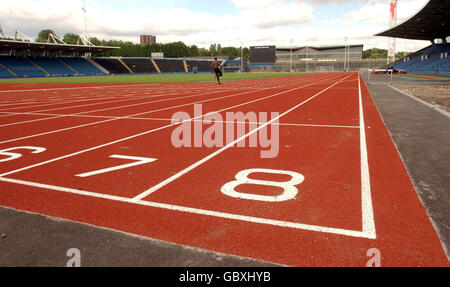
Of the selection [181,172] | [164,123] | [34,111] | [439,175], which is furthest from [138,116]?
[439,175]

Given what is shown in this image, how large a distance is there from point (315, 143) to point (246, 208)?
330 cm

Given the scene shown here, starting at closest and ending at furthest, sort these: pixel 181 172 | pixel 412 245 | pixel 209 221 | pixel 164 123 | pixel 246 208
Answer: pixel 412 245
pixel 209 221
pixel 246 208
pixel 181 172
pixel 164 123

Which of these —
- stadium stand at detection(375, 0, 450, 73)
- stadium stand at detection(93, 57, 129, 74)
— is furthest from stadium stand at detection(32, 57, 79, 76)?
stadium stand at detection(375, 0, 450, 73)

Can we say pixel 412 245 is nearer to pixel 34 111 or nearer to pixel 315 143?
pixel 315 143

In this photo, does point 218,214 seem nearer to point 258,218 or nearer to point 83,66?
point 258,218

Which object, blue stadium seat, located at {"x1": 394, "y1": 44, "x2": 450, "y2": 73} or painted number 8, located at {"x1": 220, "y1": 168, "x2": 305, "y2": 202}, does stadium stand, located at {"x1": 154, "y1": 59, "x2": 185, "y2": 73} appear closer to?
blue stadium seat, located at {"x1": 394, "y1": 44, "x2": 450, "y2": 73}

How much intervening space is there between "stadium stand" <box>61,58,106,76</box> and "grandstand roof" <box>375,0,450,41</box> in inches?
2217

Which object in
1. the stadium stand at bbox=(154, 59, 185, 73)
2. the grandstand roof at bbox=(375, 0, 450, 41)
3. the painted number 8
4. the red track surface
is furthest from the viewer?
the stadium stand at bbox=(154, 59, 185, 73)

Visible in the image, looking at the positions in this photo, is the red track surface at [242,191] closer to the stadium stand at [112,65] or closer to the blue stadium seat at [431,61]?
the blue stadium seat at [431,61]

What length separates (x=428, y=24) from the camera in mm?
49375

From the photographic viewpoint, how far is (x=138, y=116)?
985 cm

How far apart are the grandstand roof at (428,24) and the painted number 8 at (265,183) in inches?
1644

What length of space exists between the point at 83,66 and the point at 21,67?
Answer: 12352 mm

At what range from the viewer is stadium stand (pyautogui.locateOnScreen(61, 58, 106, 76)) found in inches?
2487
